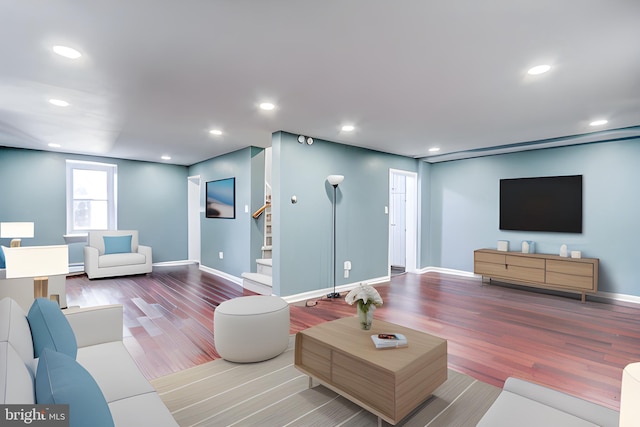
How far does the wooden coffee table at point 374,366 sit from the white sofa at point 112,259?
510 cm

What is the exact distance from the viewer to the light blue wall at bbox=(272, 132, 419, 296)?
441cm

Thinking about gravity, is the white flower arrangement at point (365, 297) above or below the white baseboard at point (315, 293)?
above

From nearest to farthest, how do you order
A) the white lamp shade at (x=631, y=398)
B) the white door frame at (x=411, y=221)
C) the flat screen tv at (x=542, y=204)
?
the white lamp shade at (x=631, y=398), the flat screen tv at (x=542, y=204), the white door frame at (x=411, y=221)

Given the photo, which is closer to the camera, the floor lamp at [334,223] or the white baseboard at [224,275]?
the floor lamp at [334,223]

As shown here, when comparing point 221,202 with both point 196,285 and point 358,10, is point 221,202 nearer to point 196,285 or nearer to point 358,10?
point 196,285

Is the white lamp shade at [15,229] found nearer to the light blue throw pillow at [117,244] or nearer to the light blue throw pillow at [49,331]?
the light blue throw pillow at [117,244]

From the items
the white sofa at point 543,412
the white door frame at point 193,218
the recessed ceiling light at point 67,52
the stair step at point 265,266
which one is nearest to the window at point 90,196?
the white door frame at point 193,218

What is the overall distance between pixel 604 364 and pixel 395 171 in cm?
413

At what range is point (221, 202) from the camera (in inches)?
244

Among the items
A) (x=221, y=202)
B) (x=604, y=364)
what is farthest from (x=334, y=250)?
(x=604, y=364)

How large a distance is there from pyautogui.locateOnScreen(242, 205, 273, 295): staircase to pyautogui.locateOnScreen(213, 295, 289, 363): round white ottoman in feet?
6.39

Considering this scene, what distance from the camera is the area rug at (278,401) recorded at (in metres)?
1.93

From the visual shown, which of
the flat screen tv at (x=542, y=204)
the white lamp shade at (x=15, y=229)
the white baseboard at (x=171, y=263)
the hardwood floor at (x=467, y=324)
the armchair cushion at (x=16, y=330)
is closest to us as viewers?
the armchair cushion at (x=16, y=330)

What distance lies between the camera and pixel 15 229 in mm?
4848
